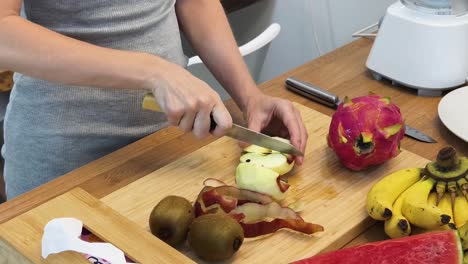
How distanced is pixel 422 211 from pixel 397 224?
0.14ft

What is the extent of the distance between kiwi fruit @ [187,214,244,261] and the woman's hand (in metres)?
0.30

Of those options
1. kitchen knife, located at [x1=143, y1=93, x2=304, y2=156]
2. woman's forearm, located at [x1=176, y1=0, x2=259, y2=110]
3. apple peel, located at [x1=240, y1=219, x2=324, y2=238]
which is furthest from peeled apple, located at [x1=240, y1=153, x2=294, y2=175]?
woman's forearm, located at [x1=176, y1=0, x2=259, y2=110]

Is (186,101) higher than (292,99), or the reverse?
(186,101)

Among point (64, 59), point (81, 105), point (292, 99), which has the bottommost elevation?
point (292, 99)

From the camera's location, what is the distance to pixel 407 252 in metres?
0.86

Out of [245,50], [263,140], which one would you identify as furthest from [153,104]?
[245,50]

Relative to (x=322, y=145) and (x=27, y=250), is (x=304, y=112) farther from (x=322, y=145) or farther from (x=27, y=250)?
(x=27, y=250)

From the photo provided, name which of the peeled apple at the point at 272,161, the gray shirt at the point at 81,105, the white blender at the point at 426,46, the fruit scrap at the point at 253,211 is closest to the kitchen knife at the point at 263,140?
the peeled apple at the point at 272,161

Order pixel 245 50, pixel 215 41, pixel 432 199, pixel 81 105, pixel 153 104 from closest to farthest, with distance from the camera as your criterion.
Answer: pixel 432 199
pixel 153 104
pixel 81 105
pixel 215 41
pixel 245 50

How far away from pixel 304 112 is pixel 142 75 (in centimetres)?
39

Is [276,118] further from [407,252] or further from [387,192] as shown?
[407,252]

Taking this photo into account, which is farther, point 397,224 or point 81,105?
point 81,105

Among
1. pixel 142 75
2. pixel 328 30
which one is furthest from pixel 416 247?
pixel 328 30

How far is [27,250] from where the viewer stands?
0.93m
